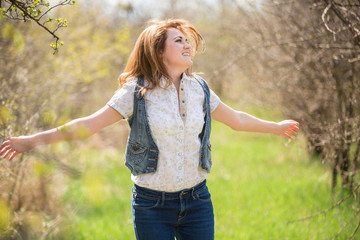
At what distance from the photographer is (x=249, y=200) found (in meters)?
5.23

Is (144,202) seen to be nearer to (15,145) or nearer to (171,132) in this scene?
(171,132)

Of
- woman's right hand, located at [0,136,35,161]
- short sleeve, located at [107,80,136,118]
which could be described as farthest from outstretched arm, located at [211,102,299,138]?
woman's right hand, located at [0,136,35,161]

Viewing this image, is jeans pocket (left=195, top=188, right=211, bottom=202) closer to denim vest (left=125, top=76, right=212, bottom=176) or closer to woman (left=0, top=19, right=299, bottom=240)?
woman (left=0, top=19, right=299, bottom=240)

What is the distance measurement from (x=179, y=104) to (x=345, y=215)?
2.62 meters

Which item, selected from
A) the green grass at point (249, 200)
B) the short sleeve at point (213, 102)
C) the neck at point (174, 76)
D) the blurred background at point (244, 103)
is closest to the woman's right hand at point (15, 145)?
the blurred background at point (244, 103)

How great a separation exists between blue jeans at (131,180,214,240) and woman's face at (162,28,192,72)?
697mm

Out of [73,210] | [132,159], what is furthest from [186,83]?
[73,210]

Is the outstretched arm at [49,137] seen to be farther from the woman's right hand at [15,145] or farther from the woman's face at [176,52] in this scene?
the woman's face at [176,52]

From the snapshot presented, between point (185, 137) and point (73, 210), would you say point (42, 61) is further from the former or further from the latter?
point (185, 137)

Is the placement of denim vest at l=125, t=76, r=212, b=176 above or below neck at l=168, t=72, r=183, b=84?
below

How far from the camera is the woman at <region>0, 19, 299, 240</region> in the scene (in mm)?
2131

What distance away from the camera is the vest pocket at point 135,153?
7.04ft

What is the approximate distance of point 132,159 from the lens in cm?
219

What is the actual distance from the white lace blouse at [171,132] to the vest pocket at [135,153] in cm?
8
